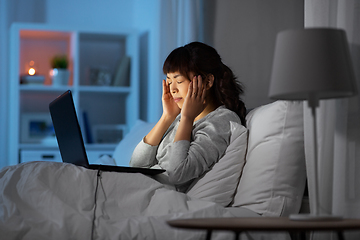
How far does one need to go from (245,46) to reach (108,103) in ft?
6.47

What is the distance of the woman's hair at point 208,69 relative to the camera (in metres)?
1.68

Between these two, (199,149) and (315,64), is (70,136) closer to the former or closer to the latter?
(199,149)

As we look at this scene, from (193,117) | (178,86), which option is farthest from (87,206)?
(178,86)

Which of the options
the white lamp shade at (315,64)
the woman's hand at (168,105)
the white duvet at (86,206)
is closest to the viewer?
the white lamp shade at (315,64)

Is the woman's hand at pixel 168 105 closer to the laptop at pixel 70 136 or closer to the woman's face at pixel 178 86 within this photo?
the woman's face at pixel 178 86

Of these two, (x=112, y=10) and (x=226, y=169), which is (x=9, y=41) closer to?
(x=112, y=10)

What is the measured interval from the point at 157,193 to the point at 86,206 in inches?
8.7

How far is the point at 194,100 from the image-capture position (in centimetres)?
161

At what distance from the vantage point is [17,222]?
1081 mm

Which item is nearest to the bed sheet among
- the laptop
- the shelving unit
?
the laptop

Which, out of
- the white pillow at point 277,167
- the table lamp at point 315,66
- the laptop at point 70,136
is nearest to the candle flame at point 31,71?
the laptop at point 70,136

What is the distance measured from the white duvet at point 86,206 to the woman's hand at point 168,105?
57cm

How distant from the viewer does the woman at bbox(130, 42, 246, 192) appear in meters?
1.45

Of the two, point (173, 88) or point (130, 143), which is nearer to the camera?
point (173, 88)
